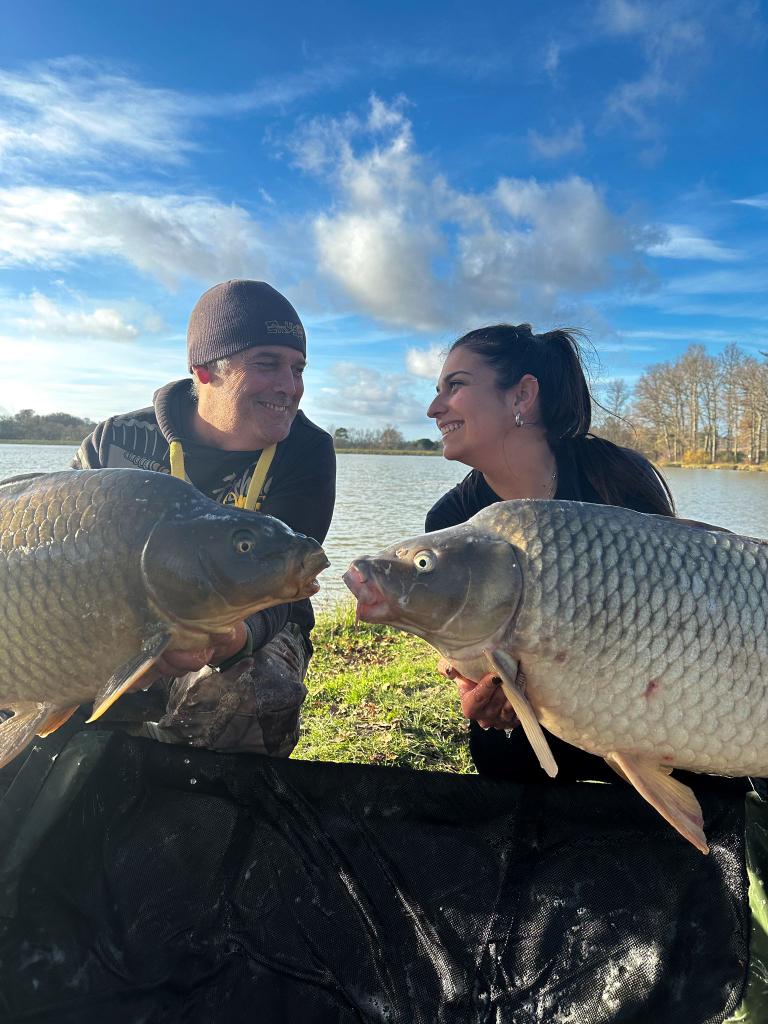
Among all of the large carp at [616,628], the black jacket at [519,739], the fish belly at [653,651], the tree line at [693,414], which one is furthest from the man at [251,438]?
the tree line at [693,414]

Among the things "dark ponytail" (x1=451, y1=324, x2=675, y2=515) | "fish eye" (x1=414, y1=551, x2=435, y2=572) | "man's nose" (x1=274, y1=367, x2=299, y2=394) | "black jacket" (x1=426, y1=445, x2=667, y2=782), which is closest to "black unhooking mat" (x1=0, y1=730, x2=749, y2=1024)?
"black jacket" (x1=426, y1=445, x2=667, y2=782)

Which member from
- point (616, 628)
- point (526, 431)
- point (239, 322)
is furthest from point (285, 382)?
point (616, 628)

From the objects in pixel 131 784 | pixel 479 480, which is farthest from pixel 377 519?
pixel 131 784

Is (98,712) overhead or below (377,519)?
overhead

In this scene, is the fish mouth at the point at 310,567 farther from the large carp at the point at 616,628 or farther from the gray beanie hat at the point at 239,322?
the gray beanie hat at the point at 239,322

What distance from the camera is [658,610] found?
117cm

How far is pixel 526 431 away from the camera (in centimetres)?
195

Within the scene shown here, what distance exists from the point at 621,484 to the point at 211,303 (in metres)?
1.26

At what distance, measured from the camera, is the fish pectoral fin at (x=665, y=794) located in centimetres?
117

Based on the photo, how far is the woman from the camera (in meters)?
1.85

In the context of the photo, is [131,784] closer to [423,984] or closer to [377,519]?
[423,984]

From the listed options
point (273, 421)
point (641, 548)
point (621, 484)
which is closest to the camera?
point (641, 548)

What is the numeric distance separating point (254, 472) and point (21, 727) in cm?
93

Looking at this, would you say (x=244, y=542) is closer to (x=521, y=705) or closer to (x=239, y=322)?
(x=521, y=705)
